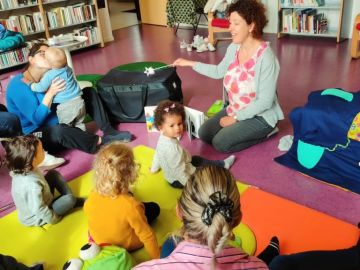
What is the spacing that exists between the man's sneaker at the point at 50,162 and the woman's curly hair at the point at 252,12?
1.58m

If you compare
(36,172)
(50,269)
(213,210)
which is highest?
(213,210)

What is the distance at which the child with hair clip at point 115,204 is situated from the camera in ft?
4.95

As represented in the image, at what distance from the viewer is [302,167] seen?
232cm

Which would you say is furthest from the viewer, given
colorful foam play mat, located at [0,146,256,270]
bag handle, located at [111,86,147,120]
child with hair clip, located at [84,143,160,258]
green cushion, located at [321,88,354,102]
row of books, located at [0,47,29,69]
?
row of books, located at [0,47,29,69]

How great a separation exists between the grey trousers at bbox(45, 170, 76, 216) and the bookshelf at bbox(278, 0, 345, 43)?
4.23 meters

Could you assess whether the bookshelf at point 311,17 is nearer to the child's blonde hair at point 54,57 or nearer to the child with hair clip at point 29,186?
the child's blonde hair at point 54,57

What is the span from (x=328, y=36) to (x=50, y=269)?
485cm

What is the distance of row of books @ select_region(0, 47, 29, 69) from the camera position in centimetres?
495

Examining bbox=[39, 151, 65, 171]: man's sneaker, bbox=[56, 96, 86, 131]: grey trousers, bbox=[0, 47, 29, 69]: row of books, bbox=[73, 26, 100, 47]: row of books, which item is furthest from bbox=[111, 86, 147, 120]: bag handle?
bbox=[73, 26, 100, 47]: row of books

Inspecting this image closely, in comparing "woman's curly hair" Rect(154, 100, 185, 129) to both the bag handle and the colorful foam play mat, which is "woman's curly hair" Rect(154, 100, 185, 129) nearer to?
the colorful foam play mat

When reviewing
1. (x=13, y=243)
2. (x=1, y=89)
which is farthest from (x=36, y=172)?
(x=1, y=89)

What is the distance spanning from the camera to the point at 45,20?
17.6ft

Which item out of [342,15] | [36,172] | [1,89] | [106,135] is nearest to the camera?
[36,172]

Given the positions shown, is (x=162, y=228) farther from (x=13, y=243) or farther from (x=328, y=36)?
(x=328, y=36)
